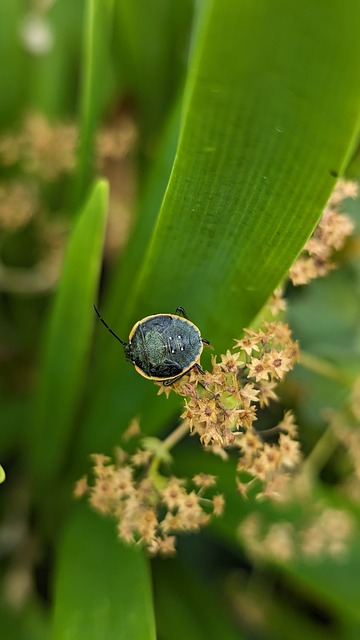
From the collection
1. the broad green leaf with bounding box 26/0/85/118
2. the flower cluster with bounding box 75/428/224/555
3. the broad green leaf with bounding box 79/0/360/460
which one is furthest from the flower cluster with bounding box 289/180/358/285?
the broad green leaf with bounding box 26/0/85/118

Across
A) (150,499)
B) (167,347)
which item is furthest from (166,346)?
(150,499)

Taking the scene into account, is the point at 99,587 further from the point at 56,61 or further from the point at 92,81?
the point at 56,61

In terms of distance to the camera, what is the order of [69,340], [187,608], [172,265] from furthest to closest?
[187,608] < [69,340] < [172,265]

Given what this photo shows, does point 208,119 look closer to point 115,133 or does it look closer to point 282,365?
point 282,365

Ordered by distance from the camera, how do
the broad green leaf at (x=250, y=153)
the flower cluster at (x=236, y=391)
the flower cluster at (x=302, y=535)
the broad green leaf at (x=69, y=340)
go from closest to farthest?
the broad green leaf at (x=250, y=153) < the flower cluster at (x=236, y=391) < the broad green leaf at (x=69, y=340) < the flower cluster at (x=302, y=535)

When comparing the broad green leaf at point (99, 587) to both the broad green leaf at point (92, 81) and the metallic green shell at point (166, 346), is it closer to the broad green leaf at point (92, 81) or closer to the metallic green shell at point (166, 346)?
the metallic green shell at point (166, 346)

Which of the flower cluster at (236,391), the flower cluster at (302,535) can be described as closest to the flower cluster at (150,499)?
the flower cluster at (236,391)
